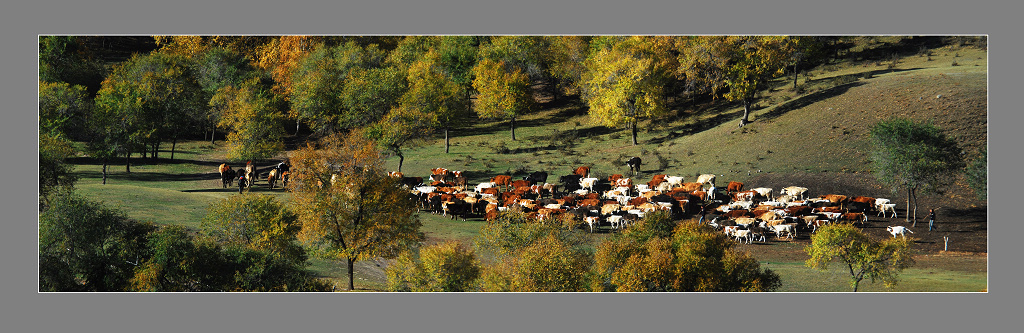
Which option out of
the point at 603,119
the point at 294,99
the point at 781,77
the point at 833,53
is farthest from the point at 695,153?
the point at 294,99

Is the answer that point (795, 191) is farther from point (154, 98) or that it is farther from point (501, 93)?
point (154, 98)

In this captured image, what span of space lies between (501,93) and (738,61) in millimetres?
22264

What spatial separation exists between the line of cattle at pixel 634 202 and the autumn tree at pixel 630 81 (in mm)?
13514

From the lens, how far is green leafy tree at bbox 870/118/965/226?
5100cm

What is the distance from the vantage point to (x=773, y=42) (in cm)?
7419

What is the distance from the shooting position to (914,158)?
168ft

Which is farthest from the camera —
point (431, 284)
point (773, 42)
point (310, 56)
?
point (310, 56)

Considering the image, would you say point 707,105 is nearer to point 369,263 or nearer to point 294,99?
point 294,99

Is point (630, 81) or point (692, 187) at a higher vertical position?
point (630, 81)

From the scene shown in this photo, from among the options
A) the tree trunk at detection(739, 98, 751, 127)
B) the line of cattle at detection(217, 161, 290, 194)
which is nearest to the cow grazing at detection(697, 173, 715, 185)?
the tree trunk at detection(739, 98, 751, 127)

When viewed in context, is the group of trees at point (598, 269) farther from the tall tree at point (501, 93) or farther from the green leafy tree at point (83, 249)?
the tall tree at point (501, 93)

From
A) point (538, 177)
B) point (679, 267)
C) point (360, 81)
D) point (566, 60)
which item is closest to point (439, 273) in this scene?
point (679, 267)

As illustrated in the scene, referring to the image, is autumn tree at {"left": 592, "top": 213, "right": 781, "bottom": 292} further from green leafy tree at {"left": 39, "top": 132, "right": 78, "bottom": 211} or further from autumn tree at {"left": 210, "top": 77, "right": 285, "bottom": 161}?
autumn tree at {"left": 210, "top": 77, "right": 285, "bottom": 161}

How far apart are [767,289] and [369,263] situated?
18673 mm
